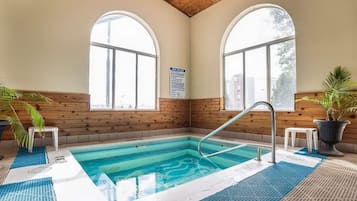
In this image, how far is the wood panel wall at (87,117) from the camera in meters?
4.17

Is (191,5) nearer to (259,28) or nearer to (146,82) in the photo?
(259,28)

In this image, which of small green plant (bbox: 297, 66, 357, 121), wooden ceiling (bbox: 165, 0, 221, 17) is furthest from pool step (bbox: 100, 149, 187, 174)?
wooden ceiling (bbox: 165, 0, 221, 17)

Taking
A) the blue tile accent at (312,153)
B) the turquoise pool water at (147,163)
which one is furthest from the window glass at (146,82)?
the blue tile accent at (312,153)

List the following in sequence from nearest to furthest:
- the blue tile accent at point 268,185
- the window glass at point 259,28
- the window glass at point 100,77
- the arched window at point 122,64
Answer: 1. the blue tile accent at point 268,185
2. the window glass at point 259,28
3. the window glass at point 100,77
4. the arched window at point 122,64

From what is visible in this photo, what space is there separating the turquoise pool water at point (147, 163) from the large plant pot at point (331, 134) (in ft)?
3.30

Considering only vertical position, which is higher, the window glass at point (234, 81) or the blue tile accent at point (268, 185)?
the window glass at point (234, 81)

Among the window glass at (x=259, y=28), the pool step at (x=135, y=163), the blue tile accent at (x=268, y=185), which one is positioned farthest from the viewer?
the window glass at (x=259, y=28)

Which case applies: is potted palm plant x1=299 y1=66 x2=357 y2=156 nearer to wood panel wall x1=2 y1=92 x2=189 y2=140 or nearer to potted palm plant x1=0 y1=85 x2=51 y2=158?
wood panel wall x1=2 y1=92 x2=189 y2=140

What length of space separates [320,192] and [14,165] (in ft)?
11.9

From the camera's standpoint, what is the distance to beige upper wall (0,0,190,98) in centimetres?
378

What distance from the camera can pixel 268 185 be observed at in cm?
197

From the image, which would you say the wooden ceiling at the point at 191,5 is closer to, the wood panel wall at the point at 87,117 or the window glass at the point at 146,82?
the window glass at the point at 146,82

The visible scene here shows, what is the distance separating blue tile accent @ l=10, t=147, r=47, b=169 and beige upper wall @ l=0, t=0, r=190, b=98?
1.30 meters

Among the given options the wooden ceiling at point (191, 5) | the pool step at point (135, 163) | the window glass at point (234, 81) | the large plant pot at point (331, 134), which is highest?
the wooden ceiling at point (191, 5)
